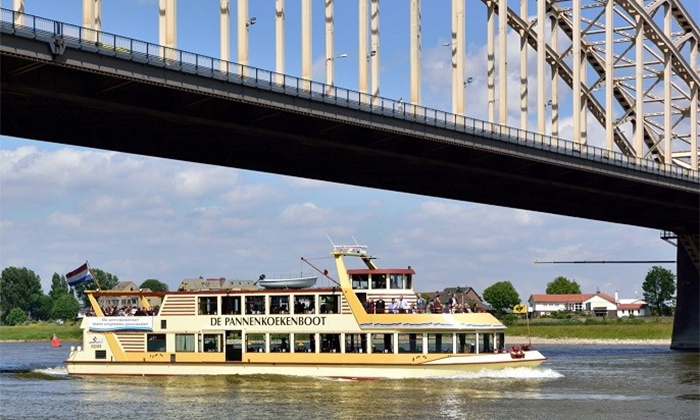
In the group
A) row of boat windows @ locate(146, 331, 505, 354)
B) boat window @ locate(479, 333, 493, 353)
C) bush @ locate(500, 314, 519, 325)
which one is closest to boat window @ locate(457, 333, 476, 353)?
row of boat windows @ locate(146, 331, 505, 354)

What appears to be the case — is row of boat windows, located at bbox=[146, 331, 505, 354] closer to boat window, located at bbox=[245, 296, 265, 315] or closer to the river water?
boat window, located at bbox=[245, 296, 265, 315]

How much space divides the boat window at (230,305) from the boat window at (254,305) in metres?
0.39

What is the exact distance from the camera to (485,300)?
567ft

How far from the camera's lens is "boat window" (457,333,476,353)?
5016 centimetres

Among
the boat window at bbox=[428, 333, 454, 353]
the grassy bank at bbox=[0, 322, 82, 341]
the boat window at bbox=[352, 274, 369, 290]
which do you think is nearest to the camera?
the boat window at bbox=[428, 333, 454, 353]

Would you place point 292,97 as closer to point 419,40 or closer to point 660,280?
point 419,40

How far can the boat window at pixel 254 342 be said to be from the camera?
51938 millimetres

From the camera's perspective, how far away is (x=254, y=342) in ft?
171

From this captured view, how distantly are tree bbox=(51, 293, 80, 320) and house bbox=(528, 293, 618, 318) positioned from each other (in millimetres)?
63152

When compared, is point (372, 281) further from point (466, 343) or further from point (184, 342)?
point (184, 342)

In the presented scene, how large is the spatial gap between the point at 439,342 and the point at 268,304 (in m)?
6.81

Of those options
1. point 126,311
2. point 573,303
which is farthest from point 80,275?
point 573,303

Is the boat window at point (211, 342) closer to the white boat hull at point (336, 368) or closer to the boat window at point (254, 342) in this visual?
the white boat hull at point (336, 368)

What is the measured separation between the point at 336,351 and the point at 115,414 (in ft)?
40.6
